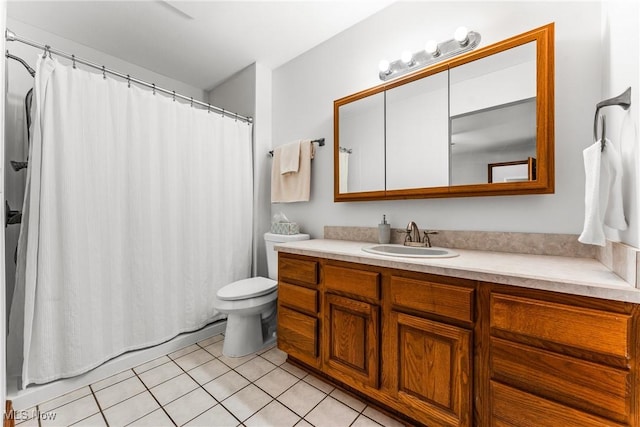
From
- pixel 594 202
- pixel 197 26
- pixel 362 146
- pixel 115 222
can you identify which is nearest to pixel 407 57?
pixel 362 146

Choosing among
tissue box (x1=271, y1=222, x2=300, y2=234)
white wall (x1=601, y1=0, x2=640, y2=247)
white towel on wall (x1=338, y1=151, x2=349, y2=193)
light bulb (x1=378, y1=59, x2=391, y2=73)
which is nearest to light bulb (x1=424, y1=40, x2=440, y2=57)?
light bulb (x1=378, y1=59, x2=391, y2=73)

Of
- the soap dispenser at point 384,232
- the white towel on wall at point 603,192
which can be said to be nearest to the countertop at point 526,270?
the white towel on wall at point 603,192

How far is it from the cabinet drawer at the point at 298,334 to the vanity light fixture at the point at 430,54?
1.66 m

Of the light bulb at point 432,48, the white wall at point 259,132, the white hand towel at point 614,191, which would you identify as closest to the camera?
the white hand towel at point 614,191

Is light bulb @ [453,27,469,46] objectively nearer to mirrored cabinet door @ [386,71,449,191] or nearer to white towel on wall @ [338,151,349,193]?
mirrored cabinet door @ [386,71,449,191]

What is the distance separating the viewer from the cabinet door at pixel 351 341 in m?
1.27

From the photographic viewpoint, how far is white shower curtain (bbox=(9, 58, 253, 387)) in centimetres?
142

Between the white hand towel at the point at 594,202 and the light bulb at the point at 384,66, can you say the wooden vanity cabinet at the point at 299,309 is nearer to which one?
the white hand towel at the point at 594,202

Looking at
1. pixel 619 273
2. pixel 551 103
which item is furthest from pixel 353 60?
pixel 619 273

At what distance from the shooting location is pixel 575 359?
803 mm

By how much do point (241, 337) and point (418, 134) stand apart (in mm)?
1851

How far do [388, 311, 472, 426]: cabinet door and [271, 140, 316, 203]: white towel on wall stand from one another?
1295 millimetres

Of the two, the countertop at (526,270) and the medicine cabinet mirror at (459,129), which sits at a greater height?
the medicine cabinet mirror at (459,129)

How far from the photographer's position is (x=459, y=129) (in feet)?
4.82
